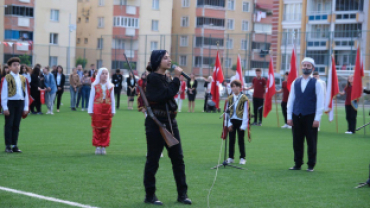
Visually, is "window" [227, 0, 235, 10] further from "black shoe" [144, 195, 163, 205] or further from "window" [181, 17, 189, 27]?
"black shoe" [144, 195, 163, 205]

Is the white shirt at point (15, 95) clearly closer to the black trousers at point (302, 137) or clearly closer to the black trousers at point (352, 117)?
the black trousers at point (302, 137)

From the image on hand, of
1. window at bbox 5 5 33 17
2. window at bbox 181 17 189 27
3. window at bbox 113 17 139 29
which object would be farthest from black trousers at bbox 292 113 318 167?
window at bbox 181 17 189 27

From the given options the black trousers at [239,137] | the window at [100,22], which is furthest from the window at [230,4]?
the black trousers at [239,137]

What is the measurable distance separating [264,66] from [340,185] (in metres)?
31.3

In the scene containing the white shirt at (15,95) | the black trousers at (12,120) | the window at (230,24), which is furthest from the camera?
the window at (230,24)

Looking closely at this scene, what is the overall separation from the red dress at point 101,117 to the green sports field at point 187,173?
372 mm

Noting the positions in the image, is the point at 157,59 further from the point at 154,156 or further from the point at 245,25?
the point at 245,25

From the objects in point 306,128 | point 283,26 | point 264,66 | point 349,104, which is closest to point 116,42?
point 264,66

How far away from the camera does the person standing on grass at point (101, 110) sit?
11555 mm

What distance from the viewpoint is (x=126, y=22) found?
59.6 m

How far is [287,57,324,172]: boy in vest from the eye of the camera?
9.91 metres

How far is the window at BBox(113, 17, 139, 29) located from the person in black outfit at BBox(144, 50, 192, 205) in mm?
52985

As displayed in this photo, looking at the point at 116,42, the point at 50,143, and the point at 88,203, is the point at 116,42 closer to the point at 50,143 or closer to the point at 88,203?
the point at 50,143

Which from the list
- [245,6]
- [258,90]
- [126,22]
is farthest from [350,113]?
[245,6]
